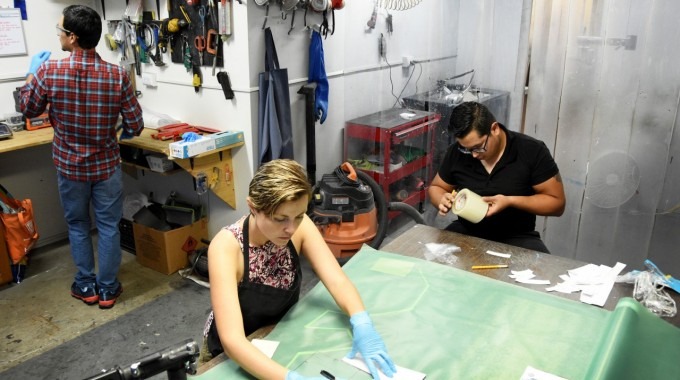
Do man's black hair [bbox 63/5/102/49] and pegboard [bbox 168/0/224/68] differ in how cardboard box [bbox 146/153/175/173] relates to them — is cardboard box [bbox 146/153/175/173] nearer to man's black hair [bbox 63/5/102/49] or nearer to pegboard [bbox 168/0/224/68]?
pegboard [bbox 168/0/224/68]

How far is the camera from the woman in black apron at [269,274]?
1269 mm

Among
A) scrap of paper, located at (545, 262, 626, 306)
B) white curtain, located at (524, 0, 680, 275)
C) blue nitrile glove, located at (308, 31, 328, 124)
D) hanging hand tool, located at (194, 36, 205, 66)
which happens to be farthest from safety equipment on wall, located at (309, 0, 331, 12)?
scrap of paper, located at (545, 262, 626, 306)

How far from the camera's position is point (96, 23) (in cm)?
251

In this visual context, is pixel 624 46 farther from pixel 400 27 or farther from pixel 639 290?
pixel 400 27

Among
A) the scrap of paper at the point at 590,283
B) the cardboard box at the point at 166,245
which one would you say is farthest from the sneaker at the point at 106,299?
the scrap of paper at the point at 590,283

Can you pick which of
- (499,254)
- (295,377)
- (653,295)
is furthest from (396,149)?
(295,377)

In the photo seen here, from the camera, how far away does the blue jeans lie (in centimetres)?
276

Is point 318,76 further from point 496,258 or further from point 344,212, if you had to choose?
point 496,258

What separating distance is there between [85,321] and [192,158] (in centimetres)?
105

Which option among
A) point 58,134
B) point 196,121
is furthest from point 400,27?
point 58,134

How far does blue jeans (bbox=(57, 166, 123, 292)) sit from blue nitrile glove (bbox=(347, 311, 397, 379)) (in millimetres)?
1940

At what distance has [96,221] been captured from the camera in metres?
2.89

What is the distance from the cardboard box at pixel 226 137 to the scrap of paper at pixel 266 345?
1826 mm

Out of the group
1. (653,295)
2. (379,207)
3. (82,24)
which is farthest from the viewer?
(379,207)
